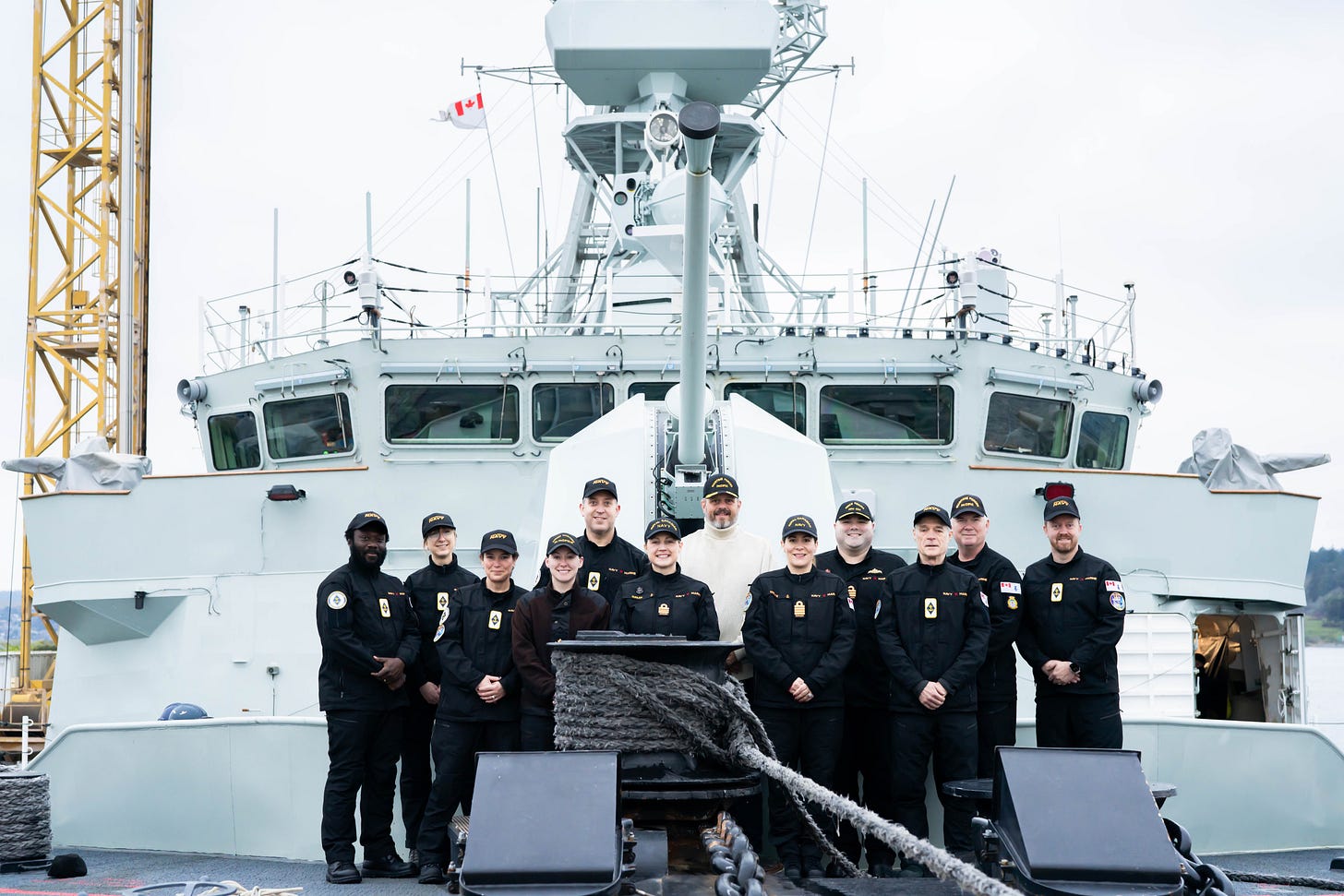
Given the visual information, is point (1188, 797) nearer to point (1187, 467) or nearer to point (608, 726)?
point (608, 726)

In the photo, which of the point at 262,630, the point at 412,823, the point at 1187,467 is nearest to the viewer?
the point at 412,823

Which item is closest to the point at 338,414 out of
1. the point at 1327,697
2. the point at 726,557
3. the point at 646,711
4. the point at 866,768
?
the point at 726,557

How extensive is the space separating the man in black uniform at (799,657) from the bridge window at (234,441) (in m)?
5.79

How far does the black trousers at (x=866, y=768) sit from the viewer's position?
509 cm

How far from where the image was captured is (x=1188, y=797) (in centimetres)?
579

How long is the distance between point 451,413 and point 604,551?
3.83 meters

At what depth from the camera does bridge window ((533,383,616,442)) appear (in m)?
9.05

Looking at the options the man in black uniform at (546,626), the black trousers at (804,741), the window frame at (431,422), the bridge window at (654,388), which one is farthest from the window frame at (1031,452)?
the man in black uniform at (546,626)

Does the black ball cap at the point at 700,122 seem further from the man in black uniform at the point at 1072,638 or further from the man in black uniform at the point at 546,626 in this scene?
the man in black uniform at the point at 1072,638

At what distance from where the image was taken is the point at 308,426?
31.1 ft

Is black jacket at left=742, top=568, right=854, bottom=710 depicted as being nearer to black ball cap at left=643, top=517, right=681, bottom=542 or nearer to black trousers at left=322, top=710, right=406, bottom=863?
black ball cap at left=643, top=517, right=681, bottom=542

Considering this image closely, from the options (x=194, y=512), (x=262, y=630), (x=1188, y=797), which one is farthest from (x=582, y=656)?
(x=194, y=512)

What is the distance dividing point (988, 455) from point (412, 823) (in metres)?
5.15

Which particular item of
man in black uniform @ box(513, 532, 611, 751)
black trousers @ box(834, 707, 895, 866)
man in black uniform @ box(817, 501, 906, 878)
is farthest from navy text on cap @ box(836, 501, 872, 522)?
man in black uniform @ box(513, 532, 611, 751)
